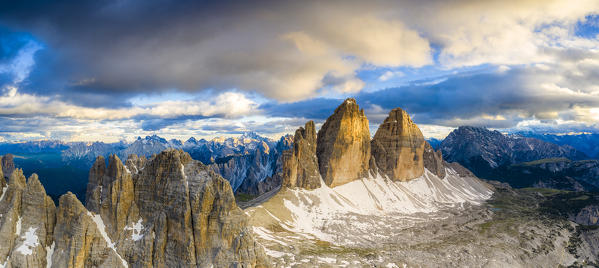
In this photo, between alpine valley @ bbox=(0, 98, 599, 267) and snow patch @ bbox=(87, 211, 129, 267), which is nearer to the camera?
alpine valley @ bbox=(0, 98, 599, 267)

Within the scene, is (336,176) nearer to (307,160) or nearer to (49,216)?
(307,160)

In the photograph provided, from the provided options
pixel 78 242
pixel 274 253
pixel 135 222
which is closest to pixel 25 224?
pixel 78 242

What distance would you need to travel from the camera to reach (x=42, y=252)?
5744 cm

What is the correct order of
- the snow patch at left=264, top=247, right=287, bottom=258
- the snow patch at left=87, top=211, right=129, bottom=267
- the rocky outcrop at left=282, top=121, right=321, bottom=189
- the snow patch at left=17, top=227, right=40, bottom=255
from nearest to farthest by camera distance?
the snow patch at left=17, top=227, right=40, bottom=255
the snow patch at left=87, top=211, right=129, bottom=267
the snow patch at left=264, top=247, right=287, bottom=258
the rocky outcrop at left=282, top=121, right=321, bottom=189

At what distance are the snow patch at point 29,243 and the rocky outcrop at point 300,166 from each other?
113780 mm

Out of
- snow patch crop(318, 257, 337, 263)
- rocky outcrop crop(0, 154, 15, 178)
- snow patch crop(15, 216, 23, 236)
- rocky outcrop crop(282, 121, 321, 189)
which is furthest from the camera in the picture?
rocky outcrop crop(282, 121, 321, 189)

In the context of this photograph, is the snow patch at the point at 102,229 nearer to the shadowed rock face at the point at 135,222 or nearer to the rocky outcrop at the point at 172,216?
the shadowed rock face at the point at 135,222

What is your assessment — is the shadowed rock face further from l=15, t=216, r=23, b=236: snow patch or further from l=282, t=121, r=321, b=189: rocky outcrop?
l=282, t=121, r=321, b=189: rocky outcrop

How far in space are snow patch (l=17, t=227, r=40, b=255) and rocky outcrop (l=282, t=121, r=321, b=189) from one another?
114 metres

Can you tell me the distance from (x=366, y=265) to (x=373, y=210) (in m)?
89.1

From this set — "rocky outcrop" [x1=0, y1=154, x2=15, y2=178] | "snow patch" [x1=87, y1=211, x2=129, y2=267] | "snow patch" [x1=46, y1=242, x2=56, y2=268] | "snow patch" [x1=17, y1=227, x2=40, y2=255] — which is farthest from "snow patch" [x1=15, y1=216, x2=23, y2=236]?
"rocky outcrop" [x1=0, y1=154, x2=15, y2=178]

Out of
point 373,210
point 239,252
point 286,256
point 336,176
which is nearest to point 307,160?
point 336,176

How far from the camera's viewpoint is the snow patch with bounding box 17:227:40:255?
55.4 metres

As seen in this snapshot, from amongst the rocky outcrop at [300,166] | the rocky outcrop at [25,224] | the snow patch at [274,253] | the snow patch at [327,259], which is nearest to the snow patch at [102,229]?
the rocky outcrop at [25,224]
